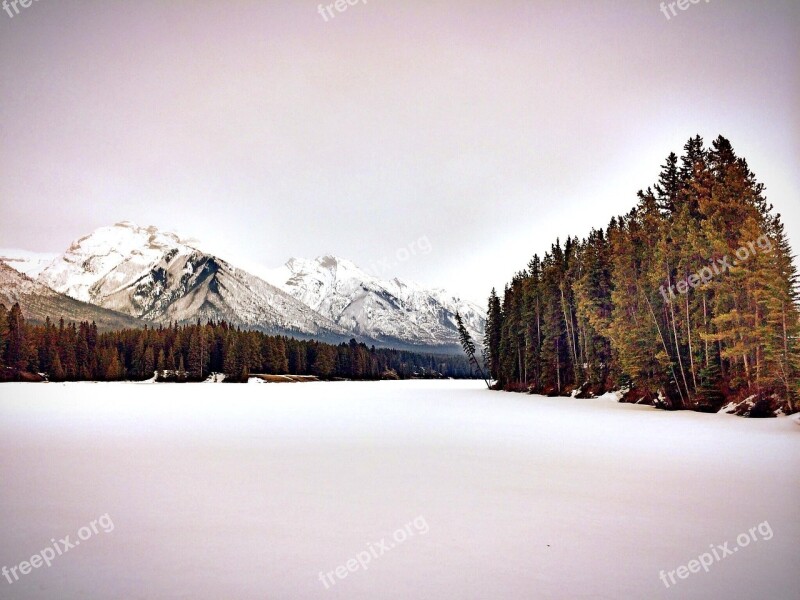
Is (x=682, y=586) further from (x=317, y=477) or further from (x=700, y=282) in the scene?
(x=700, y=282)

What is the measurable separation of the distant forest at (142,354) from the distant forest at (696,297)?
4023 inches

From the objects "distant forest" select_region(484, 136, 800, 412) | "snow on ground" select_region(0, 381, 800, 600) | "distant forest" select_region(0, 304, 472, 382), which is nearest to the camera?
"snow on ground" select_region(0, 381, 800, 600)

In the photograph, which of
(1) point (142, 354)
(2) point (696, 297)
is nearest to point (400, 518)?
(2) point (696, 297)

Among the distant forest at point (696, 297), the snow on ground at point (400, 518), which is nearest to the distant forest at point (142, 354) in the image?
the distant forest at point (696, 297)

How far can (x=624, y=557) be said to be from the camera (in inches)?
261

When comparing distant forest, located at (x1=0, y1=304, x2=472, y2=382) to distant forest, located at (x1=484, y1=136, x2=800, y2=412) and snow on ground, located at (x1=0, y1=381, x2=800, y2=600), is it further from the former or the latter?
snow on ground, located at (x1=0, y1=381, x2=800, y2=600)

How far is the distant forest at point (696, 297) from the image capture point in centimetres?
2792

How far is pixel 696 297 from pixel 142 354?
472 feet

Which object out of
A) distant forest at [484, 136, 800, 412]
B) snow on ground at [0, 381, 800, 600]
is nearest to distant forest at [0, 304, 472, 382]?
distant forest at [484, 136, 800, 412]

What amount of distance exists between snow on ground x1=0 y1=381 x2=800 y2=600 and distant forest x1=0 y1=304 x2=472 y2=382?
12618 centimetres

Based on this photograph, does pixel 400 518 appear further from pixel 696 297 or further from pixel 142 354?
pixel 142 354

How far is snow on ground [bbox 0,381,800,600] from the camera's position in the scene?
19.3 ft

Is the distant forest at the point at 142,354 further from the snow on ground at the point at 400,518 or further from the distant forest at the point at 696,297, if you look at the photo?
the snow on ground at the point at 400,518

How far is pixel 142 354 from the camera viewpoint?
14662 centimetres
